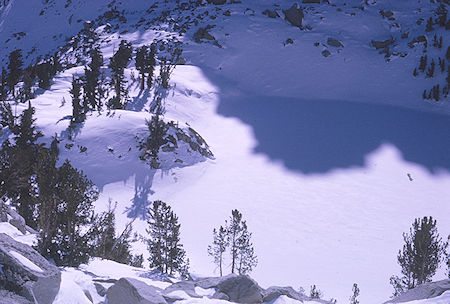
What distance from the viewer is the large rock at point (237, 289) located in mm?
8703

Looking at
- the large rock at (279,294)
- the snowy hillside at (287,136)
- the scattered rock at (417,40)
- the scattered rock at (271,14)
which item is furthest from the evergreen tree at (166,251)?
the scattered rock at (271,14)

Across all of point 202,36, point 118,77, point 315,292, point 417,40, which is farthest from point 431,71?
point 315,292

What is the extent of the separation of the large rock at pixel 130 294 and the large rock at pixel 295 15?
56.7 metres

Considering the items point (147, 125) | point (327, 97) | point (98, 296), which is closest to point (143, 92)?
point (147, 125)

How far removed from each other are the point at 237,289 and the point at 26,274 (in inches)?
198

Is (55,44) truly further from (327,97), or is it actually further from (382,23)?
(382,23)

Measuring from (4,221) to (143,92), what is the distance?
29.9m

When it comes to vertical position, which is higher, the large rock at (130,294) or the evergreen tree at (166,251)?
the large rock at (130,294)

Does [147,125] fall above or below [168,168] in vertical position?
above

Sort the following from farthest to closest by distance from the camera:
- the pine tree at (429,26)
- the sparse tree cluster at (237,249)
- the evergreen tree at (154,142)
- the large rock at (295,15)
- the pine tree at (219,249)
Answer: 1. the large rock at (295,15)
2. the pine tree at (429,26)
3. the evergreen tree at (154,142)
4. the sparse tree cluster at (237,249)
5. the pine tree at (219,249)

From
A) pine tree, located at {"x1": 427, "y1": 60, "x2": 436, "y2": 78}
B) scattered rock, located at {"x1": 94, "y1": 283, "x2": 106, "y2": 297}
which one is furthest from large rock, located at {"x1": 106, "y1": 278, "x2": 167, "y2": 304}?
pine tree, located at {"x1": 427, "y1": 60, "x2": 436, "y2": 78}

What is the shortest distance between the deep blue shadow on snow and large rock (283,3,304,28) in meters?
22.2

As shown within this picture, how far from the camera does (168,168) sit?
27719 millimetres

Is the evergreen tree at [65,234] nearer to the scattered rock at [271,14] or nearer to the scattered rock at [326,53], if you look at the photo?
the scattered rock at [326,53]
